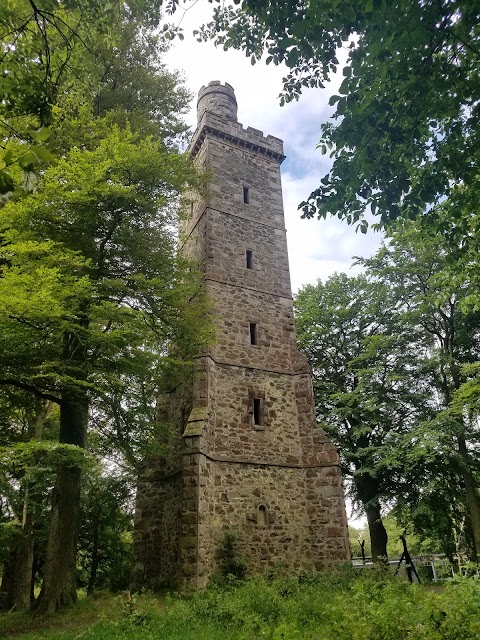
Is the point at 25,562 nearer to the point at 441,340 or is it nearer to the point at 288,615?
the point at 288,615

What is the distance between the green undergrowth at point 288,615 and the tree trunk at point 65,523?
0.42m

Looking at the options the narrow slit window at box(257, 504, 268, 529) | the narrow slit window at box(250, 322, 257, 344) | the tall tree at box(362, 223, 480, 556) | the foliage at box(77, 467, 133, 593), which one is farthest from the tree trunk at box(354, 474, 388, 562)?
the foliage at box(77, 467, 133, 593)

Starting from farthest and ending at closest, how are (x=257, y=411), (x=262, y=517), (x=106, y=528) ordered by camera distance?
(x=106, y=528), (x=257, y=411), (x=262, y=517)

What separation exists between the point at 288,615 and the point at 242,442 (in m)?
5.77

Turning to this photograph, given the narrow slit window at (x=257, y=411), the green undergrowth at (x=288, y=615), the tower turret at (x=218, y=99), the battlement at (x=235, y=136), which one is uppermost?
the tower turret at (x=218, y=99)

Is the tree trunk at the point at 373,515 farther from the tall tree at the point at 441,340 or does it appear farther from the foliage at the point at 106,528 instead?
the foliage at the point at 106,528

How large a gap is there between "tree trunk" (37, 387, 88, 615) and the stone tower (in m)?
2.48

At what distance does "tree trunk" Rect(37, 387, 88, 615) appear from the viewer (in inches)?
353

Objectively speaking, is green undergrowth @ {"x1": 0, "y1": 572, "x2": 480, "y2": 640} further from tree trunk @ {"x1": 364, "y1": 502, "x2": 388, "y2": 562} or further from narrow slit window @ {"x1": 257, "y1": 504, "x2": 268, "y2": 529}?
tree trunk @ {"x1": 364, "y1": 502, "x2": 388, "y2": 562}

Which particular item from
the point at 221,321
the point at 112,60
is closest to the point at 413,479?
the point at 221,321

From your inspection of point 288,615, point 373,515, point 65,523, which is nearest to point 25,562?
point 65,523

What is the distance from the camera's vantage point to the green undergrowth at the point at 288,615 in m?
4.49

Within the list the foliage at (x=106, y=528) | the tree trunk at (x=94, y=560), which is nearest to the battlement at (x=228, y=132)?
the foliage at (x=106, y=528)

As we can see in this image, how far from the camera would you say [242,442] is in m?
13.0
